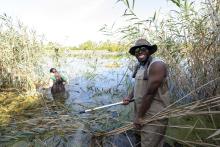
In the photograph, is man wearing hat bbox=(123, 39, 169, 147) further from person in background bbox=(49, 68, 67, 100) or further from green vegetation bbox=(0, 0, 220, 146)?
person in background bbox=(49, 68, 67, 100)

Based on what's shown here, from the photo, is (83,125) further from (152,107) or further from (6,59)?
(6,59)

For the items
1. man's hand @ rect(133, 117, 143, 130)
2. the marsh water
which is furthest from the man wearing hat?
the marsh water

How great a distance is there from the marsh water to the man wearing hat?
0.43 m

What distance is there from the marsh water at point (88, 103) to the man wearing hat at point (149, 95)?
0.43 meters

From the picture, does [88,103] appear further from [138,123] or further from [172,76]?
[138,123]

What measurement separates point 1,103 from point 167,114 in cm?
564

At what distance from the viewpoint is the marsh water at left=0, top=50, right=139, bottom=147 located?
12.1 ft

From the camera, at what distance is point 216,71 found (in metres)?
4.08

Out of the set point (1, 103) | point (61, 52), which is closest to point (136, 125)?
point (1, 103)

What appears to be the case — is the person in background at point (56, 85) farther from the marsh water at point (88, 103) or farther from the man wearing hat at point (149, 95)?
the man wearing hat at point (149, 95)

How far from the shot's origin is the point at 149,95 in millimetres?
2797

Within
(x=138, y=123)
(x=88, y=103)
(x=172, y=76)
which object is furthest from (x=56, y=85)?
(x=138, y=123)

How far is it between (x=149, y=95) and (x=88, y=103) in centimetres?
458

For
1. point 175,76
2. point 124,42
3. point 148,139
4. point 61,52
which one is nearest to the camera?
point 148,139
